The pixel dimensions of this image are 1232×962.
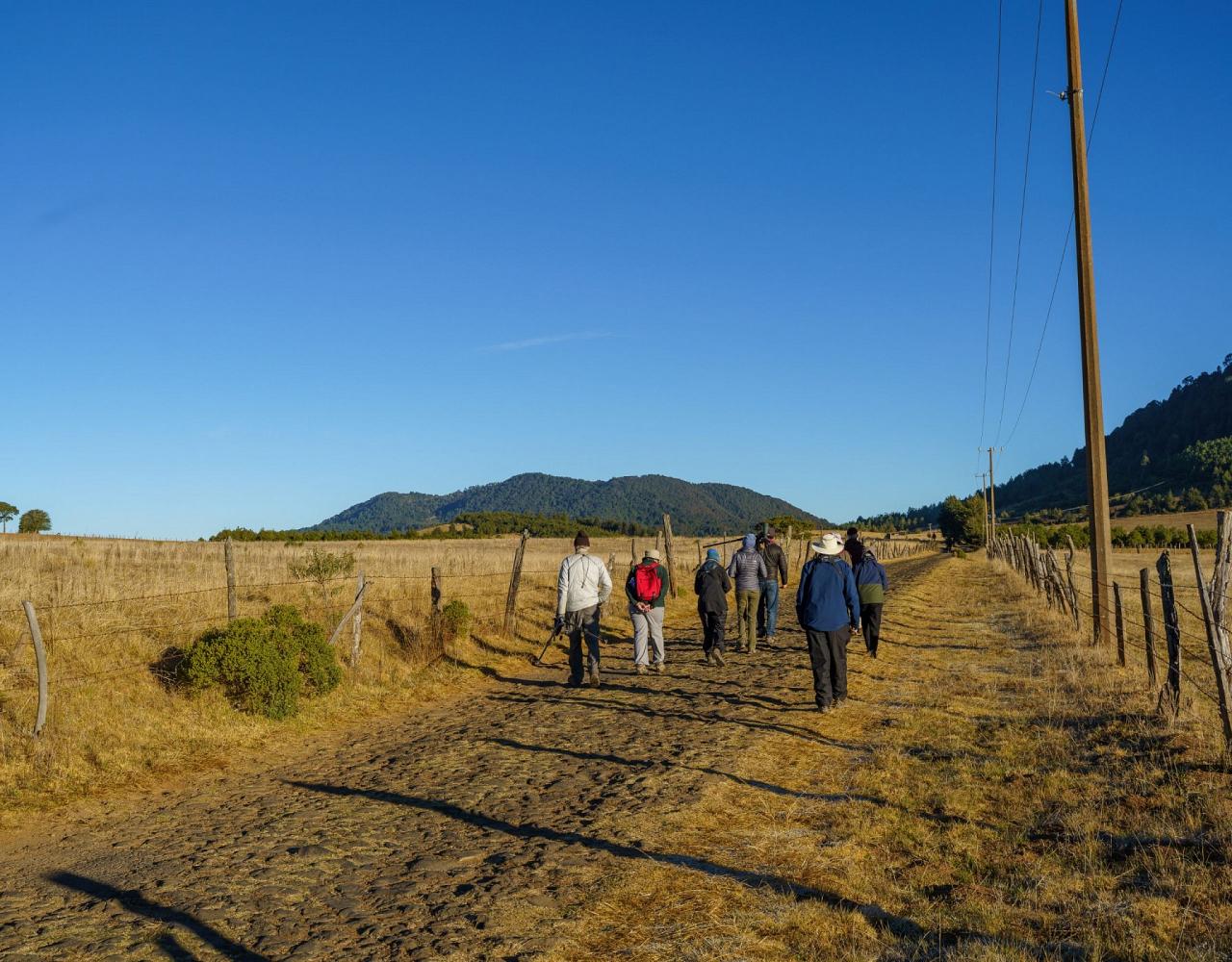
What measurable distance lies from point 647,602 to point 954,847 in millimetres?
8252

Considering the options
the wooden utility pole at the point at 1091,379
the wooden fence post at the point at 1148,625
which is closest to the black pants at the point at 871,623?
the wooden utility pole at the point at 1091,379

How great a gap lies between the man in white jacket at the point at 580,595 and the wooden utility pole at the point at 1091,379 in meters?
7.55

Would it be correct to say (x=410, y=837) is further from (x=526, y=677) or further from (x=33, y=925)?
(x=526, y=677)

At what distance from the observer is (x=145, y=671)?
11391 millimetres

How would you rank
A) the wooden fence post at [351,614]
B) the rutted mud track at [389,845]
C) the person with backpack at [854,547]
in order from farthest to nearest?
1. the person with backpack at [854,547]
2. the wooden fence post at [351,614]
3. the rutted mud track at [389,845]

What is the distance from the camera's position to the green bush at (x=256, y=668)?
36.2 ft

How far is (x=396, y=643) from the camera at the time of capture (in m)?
15.5

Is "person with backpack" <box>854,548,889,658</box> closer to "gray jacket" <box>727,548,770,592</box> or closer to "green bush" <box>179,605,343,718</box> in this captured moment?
"gray jacket" <box>727,548,770,592</box>

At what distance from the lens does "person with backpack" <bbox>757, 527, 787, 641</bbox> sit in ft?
55.5

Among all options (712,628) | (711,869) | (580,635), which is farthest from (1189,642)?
(711,869)

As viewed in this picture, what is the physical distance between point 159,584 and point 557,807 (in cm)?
1362

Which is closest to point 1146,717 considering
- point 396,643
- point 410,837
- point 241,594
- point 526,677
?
point 410,837

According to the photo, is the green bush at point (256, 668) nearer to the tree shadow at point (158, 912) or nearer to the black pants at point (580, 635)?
the black pants at point (580, 635)

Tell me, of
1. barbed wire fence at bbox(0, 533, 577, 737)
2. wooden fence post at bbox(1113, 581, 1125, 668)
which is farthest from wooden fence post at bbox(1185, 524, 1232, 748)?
barbed wire fence at bbox(0, 533, 577, 737)
